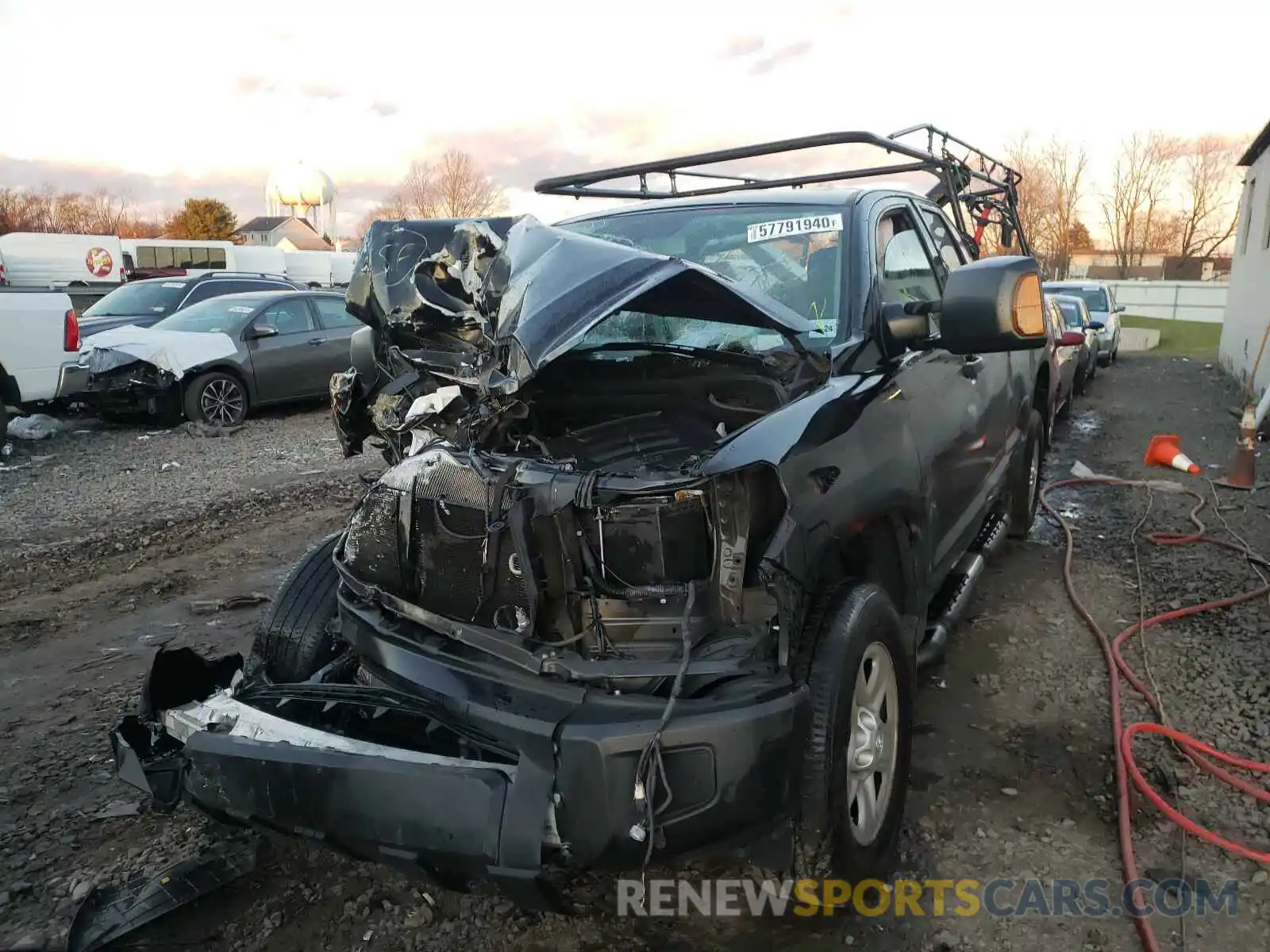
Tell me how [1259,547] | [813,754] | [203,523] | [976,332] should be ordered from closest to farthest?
[813,754]
[976,332]
[1259,547]
[203,523]

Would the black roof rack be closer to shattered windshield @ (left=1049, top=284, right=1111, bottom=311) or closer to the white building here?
the white building

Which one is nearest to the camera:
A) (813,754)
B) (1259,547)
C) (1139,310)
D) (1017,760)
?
(813,754)

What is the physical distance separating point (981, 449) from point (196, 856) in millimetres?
3329

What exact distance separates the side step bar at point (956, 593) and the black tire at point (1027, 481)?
0.45m

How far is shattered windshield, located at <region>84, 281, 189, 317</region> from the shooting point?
39.9 feet

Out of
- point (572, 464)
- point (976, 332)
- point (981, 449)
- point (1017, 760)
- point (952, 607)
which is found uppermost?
point (976, 332)

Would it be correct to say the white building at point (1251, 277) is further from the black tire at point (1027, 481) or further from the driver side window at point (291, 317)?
the driver side window at point (291, 317)

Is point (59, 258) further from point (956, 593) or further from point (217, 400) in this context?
point (956, 593)

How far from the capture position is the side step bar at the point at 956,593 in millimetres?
3346


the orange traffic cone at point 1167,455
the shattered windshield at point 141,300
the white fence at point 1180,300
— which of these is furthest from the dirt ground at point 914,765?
the white fence at point 1180,300

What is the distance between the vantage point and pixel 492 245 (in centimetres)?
276

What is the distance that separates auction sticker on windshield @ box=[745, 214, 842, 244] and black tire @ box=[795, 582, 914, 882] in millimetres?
1394

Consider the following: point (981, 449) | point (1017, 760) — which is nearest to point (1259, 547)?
point (981, 449)

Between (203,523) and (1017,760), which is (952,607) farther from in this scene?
(203,523)
